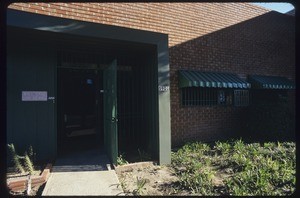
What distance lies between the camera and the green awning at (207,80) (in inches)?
303

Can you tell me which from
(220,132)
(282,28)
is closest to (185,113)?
(220,132)

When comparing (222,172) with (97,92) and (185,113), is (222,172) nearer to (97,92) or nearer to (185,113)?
(185,113)

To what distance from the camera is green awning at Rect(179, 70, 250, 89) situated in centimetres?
770

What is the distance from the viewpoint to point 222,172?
546 cm

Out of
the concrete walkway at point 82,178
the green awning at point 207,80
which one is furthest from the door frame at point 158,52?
the green awning at point 207,80

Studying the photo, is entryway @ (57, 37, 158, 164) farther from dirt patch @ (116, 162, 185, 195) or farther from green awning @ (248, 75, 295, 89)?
green awning @ (248, 75, 295, 89)

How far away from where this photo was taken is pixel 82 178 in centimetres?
483

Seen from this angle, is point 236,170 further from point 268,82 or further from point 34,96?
point 268,82

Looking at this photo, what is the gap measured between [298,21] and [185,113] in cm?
524

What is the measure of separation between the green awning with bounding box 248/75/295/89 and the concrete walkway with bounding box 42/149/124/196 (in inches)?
286

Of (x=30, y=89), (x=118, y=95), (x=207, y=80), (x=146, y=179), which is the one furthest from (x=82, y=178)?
(x=207, y=80)

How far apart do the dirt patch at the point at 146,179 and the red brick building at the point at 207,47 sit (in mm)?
2477

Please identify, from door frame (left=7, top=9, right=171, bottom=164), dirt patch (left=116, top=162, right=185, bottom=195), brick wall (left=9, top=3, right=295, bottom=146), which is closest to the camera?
dirt patch (left=116, top=162, right=185, bottom=195)

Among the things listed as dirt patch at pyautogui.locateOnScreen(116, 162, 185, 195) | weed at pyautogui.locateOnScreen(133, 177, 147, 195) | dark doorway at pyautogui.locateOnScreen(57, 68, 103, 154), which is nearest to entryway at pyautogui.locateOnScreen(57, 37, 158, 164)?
dark doorway at pyautogui.locateOnScreen(57, 68, 103, 154)
